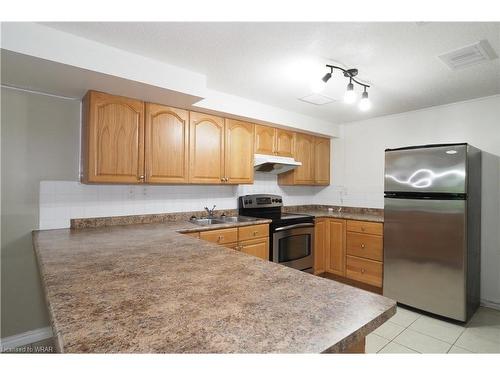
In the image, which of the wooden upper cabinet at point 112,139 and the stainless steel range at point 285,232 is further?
the stainless steel range at point 285,232

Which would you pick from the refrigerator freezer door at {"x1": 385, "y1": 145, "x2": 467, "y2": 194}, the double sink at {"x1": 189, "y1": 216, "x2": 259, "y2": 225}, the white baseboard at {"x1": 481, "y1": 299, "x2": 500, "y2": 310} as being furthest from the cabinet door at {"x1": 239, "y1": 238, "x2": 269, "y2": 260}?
the white baseboard at {"x1": 481, "y1": 299, "x2": 500, "y2": 310}

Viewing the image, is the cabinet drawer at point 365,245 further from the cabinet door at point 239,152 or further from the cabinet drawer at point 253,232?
the cabinet door at point 239,152

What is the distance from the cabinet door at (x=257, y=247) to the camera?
9.27 feet

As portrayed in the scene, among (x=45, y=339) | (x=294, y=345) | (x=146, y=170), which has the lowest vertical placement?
(x=45, y=339)

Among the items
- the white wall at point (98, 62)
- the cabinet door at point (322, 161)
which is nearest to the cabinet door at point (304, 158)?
the cabinet door at point (322, 161)

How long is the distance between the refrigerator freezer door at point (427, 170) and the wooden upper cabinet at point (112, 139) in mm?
2522

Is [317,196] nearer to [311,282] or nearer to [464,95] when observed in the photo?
[464,95]

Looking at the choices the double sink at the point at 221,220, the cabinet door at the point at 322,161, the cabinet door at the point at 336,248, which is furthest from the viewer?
the cabinet door at the point at 322,161

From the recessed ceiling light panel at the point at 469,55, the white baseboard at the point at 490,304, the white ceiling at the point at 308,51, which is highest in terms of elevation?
the white ceiling at the point at 308,51

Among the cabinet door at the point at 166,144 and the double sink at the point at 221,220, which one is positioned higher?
the cabinet door at the point at 166,144

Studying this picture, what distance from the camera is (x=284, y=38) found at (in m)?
1.76

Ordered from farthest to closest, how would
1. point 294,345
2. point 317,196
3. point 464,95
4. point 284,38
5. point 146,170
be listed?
point 317,196 → point 464,95 → point 146,170 → point 284,38 → point 294,345
